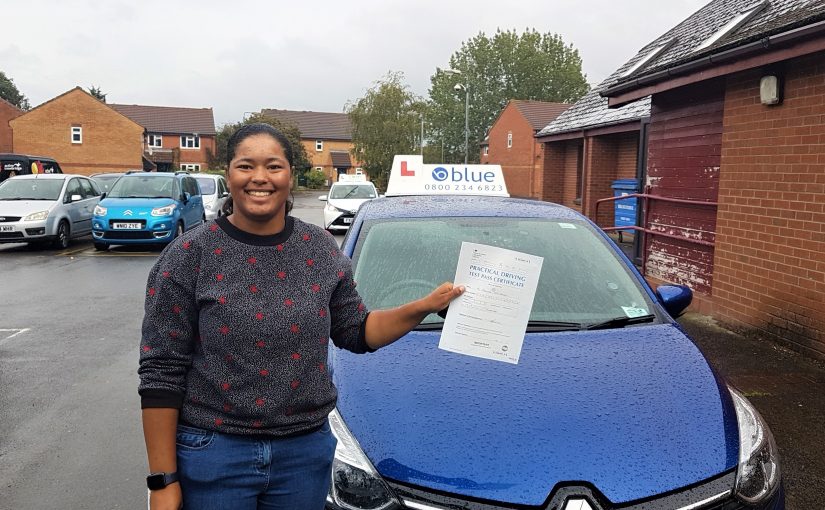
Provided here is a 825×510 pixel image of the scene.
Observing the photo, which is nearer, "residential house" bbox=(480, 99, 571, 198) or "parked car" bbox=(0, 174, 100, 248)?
"parked car" bbox=(0, 174, 100, 248)

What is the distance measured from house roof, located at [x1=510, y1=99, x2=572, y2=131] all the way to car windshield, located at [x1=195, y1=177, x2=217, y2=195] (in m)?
21.8

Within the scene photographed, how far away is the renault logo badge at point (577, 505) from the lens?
2012 millimetres

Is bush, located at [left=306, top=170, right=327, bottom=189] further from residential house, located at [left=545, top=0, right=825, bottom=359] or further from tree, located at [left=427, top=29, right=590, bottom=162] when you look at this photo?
residential house, located at [left=545, top=0, right=825, bottom=359]

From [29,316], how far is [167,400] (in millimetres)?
7271

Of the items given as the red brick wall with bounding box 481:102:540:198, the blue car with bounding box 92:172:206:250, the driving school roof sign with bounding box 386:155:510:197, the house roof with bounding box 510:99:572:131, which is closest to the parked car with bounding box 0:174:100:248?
the blue car with bounding box 92:172:206:250

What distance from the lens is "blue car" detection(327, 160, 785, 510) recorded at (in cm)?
210

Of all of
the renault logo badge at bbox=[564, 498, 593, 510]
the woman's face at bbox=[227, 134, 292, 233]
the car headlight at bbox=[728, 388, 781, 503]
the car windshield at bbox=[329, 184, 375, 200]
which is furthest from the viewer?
the car windshield at bbox=[329, 184, 375, 200]

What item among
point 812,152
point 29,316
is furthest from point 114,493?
point 812,152

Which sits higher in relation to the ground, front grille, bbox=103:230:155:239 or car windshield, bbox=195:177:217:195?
car windshield, bbox=195:177:217:195

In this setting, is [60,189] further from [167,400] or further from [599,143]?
[167,400]

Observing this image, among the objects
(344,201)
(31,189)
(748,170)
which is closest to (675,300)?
(748,170)

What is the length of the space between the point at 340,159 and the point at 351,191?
57736 millimetres

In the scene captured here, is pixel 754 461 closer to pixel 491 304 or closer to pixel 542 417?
pixel 542 417

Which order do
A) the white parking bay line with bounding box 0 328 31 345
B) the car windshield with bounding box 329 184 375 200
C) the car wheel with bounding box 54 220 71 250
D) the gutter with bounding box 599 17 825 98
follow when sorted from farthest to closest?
the car windshield with bounding box 329 184 375 200 → the car wheel with bounding box 54 220 71 250 → the white parking bay line with bounding box 0 328 31 345 → the gutter with bounding box 599 17 825 98
